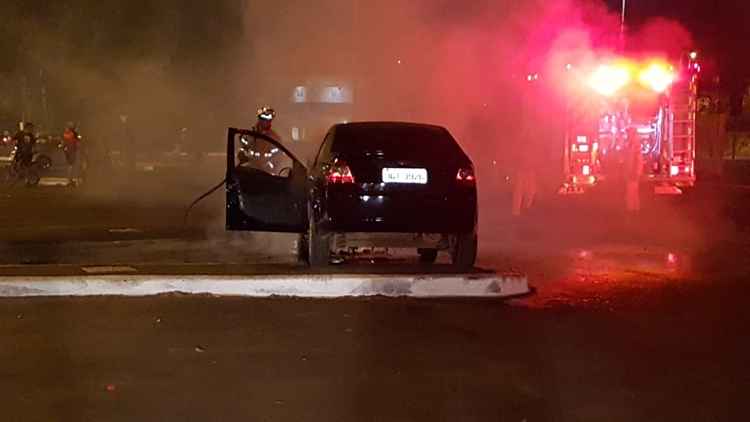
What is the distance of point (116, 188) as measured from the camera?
23.2 meters

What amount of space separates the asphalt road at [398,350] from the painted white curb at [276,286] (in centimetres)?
19

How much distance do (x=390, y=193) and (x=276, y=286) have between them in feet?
4.22

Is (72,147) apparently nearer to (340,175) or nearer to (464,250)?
(340,175)

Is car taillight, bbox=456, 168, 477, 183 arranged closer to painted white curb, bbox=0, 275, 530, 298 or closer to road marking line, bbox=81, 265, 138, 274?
painted white curb, bbox=0, 275, 530, 298

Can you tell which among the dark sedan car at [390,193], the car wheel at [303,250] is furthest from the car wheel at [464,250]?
the car wheel at [303,250]

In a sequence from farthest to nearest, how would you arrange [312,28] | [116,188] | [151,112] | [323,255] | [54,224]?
[151,112]
[116,188]
[312,28]
[54,224]
[323,255]

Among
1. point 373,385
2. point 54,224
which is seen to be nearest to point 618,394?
point 373,385

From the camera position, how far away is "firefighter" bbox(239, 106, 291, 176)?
11188 mm

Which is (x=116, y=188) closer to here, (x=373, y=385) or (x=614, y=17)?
(x=614, y=17)

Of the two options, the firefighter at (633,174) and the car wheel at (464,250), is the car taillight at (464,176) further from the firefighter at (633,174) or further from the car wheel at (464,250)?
the firefighter at (633,174)

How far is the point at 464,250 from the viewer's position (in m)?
9.34

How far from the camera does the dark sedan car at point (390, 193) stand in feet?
29.4

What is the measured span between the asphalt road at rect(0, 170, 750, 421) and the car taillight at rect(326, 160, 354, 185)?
2.39 feet

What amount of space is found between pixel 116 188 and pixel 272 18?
26.6 ft
